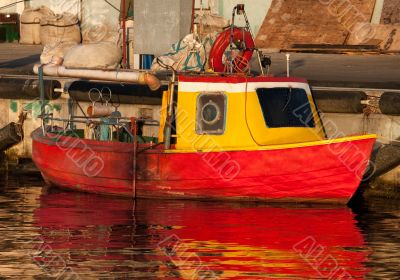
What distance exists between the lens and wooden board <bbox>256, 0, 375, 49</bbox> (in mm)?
35406

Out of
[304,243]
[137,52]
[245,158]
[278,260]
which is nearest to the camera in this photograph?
[278,260]

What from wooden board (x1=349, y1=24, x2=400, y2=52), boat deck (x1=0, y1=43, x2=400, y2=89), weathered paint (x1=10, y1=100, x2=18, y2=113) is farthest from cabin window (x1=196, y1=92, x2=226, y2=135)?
wooden board (x1=349, y1=24, x2=400, y2=52)

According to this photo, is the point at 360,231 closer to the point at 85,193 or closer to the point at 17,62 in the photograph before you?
the point at 85,193

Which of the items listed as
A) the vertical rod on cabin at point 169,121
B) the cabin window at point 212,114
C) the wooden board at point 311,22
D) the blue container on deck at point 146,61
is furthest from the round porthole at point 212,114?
the wooden board at point 311,22

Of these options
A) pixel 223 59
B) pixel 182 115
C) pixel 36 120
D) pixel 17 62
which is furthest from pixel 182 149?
pixel 17 62

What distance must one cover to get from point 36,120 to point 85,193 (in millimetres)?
4098

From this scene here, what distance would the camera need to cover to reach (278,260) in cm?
1692

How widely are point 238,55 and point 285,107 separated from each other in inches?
56.0

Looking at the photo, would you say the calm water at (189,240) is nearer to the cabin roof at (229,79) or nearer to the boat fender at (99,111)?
the boat fender at (99,111)

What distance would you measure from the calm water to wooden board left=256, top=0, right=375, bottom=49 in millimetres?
14212

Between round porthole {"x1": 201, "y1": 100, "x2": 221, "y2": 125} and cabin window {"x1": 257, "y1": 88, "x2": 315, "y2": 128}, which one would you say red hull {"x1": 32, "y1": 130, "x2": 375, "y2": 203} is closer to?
round porthole {"x1": 201, "y1": 100, "x2": 221, "y2": 125}

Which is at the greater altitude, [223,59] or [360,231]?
[223,59]

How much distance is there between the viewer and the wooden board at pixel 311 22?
3541 cm

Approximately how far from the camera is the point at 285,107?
21.4 metres
